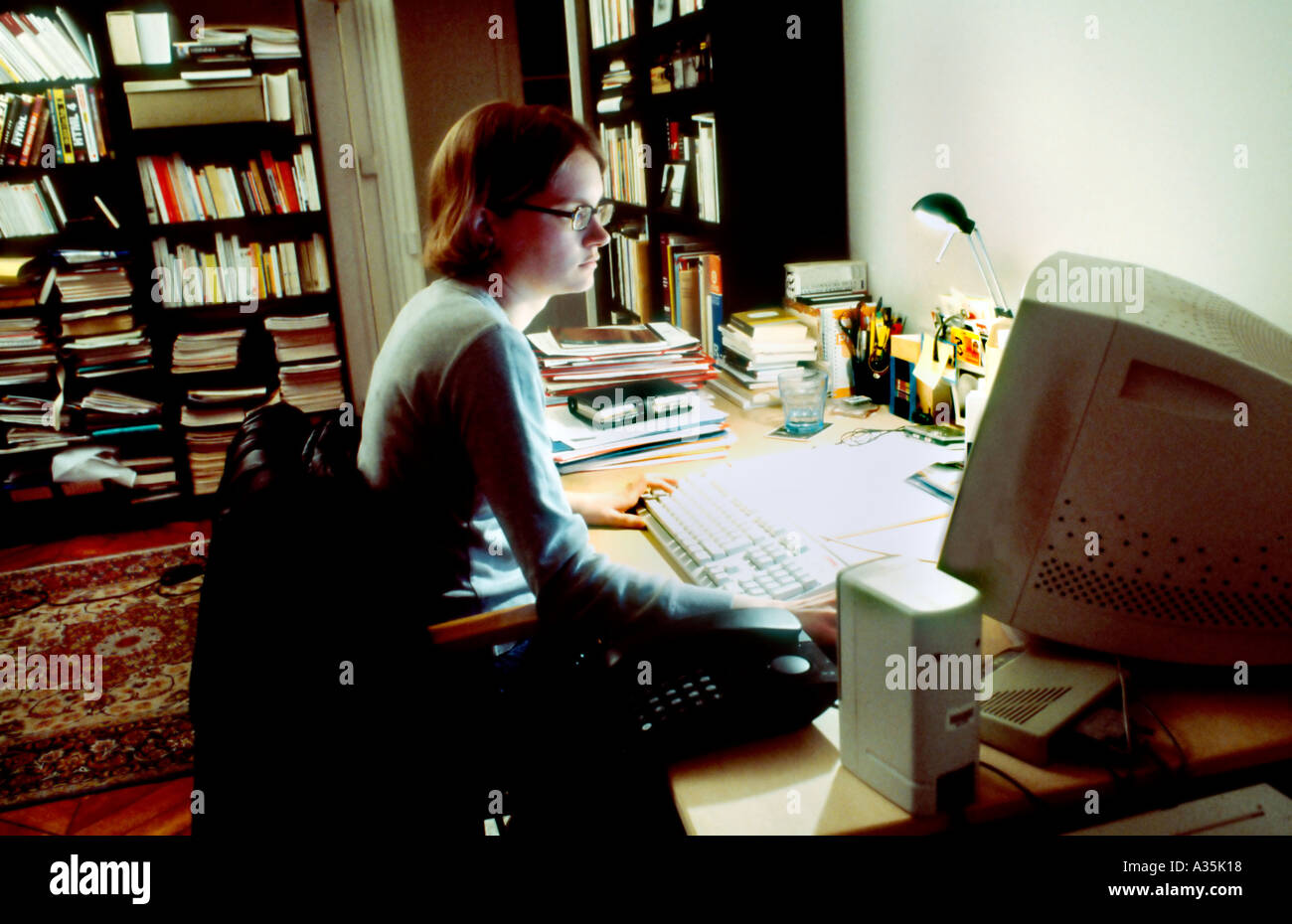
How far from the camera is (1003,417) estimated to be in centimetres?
88

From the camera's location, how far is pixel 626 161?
310cm

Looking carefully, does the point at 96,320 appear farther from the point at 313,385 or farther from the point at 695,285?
the point at 695,285

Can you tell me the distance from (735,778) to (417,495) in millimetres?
628

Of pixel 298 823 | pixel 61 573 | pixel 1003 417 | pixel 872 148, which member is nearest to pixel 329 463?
pixel 298 823

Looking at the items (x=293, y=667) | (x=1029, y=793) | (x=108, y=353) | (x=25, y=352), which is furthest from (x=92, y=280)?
(x=1029, y=793)

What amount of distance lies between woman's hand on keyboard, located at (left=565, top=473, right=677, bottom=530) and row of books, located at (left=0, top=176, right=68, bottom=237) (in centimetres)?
284

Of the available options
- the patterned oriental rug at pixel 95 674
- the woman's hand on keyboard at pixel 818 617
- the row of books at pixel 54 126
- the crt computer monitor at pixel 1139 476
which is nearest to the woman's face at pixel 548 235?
the woman's hand on keyboard at pixel 818 617

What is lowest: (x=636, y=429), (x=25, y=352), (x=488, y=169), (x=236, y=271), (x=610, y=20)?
(x=636, y=429)

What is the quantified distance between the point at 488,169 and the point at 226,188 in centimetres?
254

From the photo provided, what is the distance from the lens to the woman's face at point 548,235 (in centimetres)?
134

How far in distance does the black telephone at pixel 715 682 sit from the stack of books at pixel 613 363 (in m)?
1.06

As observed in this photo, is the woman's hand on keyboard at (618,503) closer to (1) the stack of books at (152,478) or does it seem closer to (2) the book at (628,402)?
(2) the book at (628,402)

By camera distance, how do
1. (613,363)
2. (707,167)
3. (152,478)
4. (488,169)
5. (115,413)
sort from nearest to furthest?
(488,169), (613,363), (707,167), (115,413), (152,478)

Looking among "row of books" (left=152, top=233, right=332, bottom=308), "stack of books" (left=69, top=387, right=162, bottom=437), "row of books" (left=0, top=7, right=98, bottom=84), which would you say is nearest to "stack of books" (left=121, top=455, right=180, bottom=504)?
"stack of books" (left=69, top=387, right=162, bottom=437)
